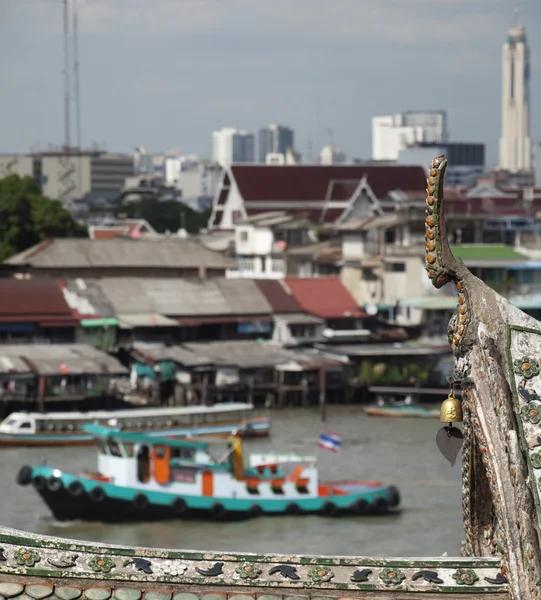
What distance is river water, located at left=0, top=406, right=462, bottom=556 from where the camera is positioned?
1909 cm

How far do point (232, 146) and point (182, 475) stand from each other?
446 ft

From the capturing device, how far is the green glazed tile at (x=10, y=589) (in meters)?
4.28

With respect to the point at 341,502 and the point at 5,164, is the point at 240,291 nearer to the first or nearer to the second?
the point at 341,502

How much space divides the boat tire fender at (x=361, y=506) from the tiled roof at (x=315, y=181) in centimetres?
2994

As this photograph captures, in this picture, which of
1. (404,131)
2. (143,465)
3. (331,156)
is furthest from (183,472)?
(404,131)

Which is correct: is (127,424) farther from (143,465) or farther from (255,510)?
(255,510)

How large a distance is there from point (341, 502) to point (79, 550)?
54.9 ft

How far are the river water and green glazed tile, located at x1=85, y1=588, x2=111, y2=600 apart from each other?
40.3ft

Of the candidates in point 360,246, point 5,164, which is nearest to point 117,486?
point 360,246

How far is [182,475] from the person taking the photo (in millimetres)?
21281

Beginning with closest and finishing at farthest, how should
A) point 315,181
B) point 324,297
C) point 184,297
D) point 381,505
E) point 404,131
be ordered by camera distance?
point 381,505 < point 184,297 < point 324,297 < point 315,181 < point 404,131

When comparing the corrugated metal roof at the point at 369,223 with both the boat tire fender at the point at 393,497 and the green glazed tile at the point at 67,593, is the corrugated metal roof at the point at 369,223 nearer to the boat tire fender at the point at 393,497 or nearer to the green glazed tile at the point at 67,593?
the boat tire fender at the point at 393,497

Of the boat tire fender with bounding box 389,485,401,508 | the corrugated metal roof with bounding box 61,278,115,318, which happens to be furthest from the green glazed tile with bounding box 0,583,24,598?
the corrugated metal roof with bounding box 61,278,115,318

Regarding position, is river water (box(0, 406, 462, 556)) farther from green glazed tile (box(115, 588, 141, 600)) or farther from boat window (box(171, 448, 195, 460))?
green glazed tile (box(115, 588, 141, 600))
